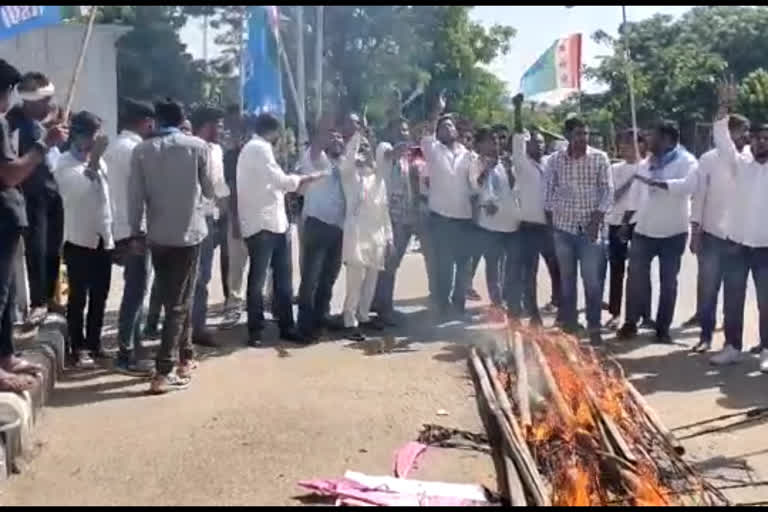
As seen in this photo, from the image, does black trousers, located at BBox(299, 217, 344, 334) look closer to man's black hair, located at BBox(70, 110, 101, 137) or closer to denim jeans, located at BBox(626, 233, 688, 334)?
man's black hair, located at BBox(70, 110, 101, 137)

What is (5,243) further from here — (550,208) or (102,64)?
(102,64)

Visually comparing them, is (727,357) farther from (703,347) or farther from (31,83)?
(31,83)

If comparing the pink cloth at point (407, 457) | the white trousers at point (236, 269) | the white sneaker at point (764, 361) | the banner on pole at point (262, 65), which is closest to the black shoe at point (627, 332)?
the white sneaker at point (764, 361)

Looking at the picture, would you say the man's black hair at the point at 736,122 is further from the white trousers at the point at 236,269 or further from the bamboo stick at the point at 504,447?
the white trousers at the point at 236,269

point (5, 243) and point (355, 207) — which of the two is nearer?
point (5, 243)

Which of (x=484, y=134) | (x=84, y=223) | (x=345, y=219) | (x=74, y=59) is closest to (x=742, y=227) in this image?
(x=484, y=134)

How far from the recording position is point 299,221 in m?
8.97

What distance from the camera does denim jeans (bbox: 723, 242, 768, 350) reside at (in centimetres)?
769

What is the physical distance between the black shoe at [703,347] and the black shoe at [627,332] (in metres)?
0.61

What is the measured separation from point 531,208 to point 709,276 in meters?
1.82

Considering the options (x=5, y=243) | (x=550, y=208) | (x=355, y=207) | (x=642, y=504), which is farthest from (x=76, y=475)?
(x=550, y=208)

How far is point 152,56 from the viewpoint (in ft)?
117

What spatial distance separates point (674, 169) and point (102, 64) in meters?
18.1

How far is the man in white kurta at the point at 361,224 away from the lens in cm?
845
